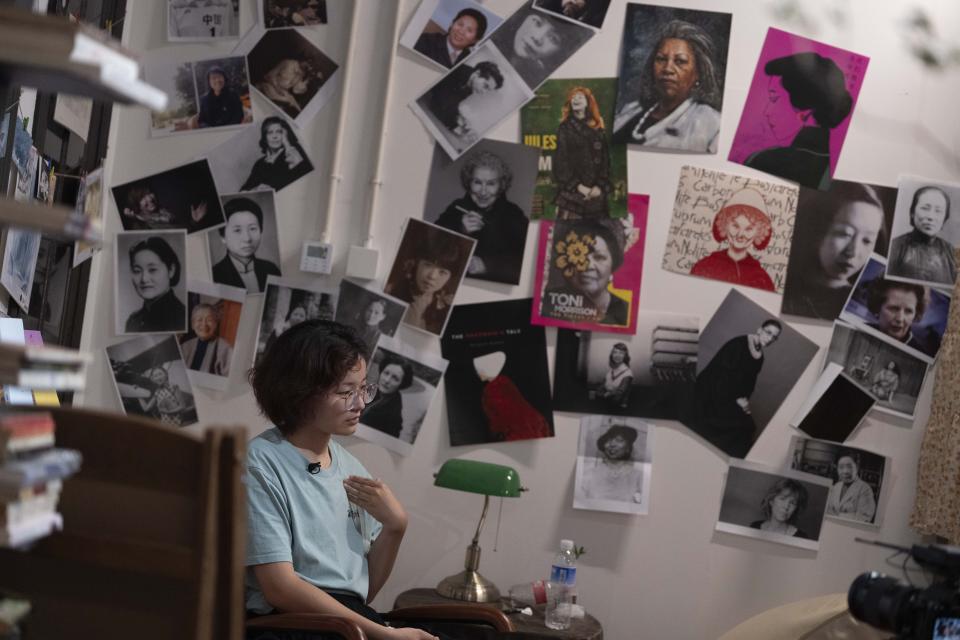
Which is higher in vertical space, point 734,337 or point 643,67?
point 643,67

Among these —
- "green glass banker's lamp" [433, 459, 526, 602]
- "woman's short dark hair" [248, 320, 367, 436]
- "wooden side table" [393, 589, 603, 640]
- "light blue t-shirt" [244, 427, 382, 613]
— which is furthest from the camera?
"green glass banker's lamp" [433, 459, 526, 602]

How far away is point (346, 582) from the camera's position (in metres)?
2.31

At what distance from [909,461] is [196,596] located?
92.4 inches

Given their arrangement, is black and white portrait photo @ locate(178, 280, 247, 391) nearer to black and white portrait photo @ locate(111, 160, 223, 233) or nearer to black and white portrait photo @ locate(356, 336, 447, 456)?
black and white portrait photo @ locate(111, 160, 223, 233)

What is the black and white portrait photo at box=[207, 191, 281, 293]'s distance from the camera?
10.0 ft

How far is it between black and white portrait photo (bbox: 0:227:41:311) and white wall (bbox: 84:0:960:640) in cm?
63

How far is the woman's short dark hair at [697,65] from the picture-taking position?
9.98 ft

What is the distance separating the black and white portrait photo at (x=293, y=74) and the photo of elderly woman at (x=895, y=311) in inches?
63.0

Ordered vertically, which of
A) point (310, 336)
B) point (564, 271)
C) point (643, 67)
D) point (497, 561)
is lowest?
point (497, 561)

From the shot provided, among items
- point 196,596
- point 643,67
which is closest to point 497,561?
point 643,67

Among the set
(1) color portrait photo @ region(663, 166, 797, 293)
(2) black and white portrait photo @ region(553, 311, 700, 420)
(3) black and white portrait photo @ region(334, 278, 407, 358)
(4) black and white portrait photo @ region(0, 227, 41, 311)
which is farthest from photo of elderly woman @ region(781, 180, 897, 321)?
(4) black and white portrait photo @ region(0, 227, 41, 311)

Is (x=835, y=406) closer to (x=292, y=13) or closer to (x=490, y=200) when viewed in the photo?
(x=490, y=200)

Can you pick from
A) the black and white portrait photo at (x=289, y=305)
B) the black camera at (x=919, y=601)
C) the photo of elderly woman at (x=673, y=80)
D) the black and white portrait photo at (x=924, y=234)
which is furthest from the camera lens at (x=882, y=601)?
the black and white portrait photo at (x=289, y=305)

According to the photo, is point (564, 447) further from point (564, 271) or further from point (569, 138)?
point (569, 138)
